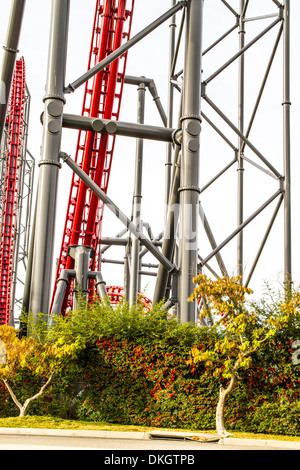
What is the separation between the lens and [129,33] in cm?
1555

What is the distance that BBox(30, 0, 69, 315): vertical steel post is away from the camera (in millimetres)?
11352

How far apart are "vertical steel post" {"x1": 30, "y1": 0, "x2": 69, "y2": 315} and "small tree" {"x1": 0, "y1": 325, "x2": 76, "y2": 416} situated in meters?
0.94

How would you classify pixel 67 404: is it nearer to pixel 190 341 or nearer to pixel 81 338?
pixel 81 338

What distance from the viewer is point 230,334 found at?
1041cm

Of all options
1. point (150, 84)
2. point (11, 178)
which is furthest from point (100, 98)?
point (11, 178)

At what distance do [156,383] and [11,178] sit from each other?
19.1m

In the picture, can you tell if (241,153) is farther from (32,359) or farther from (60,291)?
(32,359)

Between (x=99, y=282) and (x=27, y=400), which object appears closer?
(x=27, y=400)

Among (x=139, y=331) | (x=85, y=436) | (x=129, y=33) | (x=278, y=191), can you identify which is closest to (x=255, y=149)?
(x=278, y=191)

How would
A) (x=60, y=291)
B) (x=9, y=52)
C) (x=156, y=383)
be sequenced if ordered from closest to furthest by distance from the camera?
(x=156, y=383) → (x=9, y=52) → (x=60, y=291)

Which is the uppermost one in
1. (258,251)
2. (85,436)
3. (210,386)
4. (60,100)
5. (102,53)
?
(102,53)

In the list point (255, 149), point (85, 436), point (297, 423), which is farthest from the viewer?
point (255, 149)

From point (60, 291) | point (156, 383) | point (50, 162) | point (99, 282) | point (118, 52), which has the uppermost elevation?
point (118, 52)

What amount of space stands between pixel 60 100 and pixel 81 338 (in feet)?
13.6
